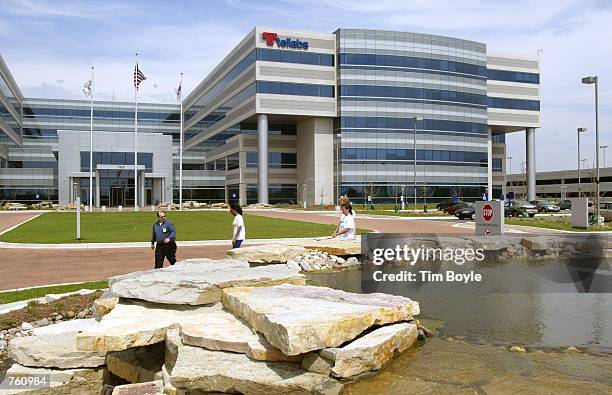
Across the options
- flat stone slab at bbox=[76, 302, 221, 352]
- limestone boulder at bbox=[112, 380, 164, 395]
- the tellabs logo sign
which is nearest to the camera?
limestone boulder at bbox=[112, 380, 164, 395]

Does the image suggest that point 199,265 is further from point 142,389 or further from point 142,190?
point 142,190

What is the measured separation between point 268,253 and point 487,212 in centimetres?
934

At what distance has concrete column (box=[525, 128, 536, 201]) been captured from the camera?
294ft

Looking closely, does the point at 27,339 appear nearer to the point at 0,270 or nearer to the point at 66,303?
the point at 66,303

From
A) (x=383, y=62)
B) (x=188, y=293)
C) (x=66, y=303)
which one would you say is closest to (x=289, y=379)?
(x=188, y=293)

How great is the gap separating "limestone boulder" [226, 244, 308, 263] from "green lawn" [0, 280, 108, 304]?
129 inches

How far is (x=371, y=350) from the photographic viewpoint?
20.7ft

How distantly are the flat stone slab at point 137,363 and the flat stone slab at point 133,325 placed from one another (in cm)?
36

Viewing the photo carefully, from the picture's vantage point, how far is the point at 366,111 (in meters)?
76.8

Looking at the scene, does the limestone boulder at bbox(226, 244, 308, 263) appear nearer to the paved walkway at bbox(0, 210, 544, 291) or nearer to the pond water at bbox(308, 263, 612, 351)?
the pond water at bbox(308, 263, 612, 351)

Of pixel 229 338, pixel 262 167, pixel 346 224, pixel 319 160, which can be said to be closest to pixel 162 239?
pixel 346 224

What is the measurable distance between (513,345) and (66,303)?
25.8 feet

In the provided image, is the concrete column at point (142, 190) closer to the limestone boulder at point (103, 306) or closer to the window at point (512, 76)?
the window at point (512, 76)

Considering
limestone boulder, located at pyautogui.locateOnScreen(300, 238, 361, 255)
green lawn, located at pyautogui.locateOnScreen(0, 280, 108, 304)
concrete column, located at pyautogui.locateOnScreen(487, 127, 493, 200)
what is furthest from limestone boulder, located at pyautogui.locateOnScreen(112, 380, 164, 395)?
concrete column, located at pyautogui.locateOnScreen(487, 127, 493, 200)
